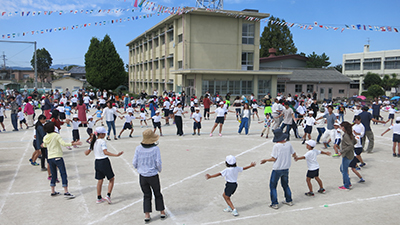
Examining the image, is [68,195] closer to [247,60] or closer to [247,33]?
[247,60]

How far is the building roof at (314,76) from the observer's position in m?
43.0

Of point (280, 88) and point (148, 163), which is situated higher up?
point (280, 88)

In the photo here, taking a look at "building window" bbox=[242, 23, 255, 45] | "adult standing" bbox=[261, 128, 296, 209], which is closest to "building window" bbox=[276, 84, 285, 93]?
"building window" bbox=[242, 23, 255, 45]

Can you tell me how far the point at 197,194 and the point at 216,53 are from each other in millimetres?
31038

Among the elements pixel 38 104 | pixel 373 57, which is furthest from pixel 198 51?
pixel 373 57

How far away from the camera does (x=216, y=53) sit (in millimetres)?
37062

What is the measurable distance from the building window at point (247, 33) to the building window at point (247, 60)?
140cm

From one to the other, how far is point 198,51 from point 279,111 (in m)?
23.4

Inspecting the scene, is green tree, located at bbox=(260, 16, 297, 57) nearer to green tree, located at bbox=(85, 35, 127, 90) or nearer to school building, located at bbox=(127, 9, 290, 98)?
school building, located at bbox=(127, 9, 290, 98)

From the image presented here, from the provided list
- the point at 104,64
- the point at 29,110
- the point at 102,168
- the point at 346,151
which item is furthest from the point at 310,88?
the point at 102,168

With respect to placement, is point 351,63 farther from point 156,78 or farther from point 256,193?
point 256,193

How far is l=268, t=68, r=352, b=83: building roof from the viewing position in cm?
4297

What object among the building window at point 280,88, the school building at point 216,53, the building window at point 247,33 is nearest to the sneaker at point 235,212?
the school building at point 216,53

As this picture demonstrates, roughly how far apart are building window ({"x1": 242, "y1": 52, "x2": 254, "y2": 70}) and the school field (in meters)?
27.5
